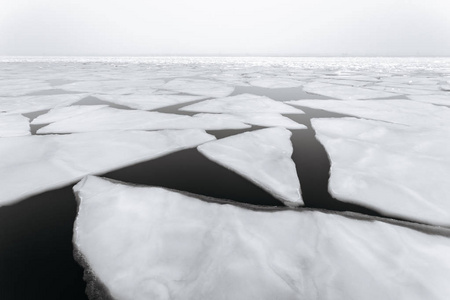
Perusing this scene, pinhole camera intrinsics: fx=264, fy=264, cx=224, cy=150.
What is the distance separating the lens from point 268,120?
2031 mm

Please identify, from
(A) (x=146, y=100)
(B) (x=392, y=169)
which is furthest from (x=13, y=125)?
(B) (x=392, y=169)

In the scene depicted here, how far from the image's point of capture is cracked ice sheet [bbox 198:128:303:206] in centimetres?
103

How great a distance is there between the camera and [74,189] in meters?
1.00

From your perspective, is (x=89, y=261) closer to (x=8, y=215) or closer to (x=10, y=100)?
(x=8, y=215)

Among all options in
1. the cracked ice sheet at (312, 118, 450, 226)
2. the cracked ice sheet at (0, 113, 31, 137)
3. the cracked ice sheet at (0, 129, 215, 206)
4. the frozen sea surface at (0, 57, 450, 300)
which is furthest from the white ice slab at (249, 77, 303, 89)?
the cracked ice sheet at (0, 113, 31, 137)

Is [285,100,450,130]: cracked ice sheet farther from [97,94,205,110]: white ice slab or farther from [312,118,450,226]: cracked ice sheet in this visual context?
[97,94,205,110]: white ice slab

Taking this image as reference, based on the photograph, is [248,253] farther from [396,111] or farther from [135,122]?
[396,111]

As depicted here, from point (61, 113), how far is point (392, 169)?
2.38 m

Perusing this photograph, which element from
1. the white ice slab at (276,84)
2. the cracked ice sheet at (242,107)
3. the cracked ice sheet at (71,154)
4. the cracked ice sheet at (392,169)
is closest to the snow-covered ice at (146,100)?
the cracked ice sheet at (242,107)

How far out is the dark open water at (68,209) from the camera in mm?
639

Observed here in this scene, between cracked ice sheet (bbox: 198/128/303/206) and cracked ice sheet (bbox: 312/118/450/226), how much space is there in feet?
0.59

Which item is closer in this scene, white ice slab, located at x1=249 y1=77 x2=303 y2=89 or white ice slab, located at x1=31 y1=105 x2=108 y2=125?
white ice slab, located at x1=31 y1=105 x2=108 y2=125

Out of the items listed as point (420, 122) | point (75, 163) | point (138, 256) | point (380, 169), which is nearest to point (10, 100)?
point (75, 163)

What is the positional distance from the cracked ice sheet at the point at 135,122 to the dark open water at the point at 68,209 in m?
0.48
